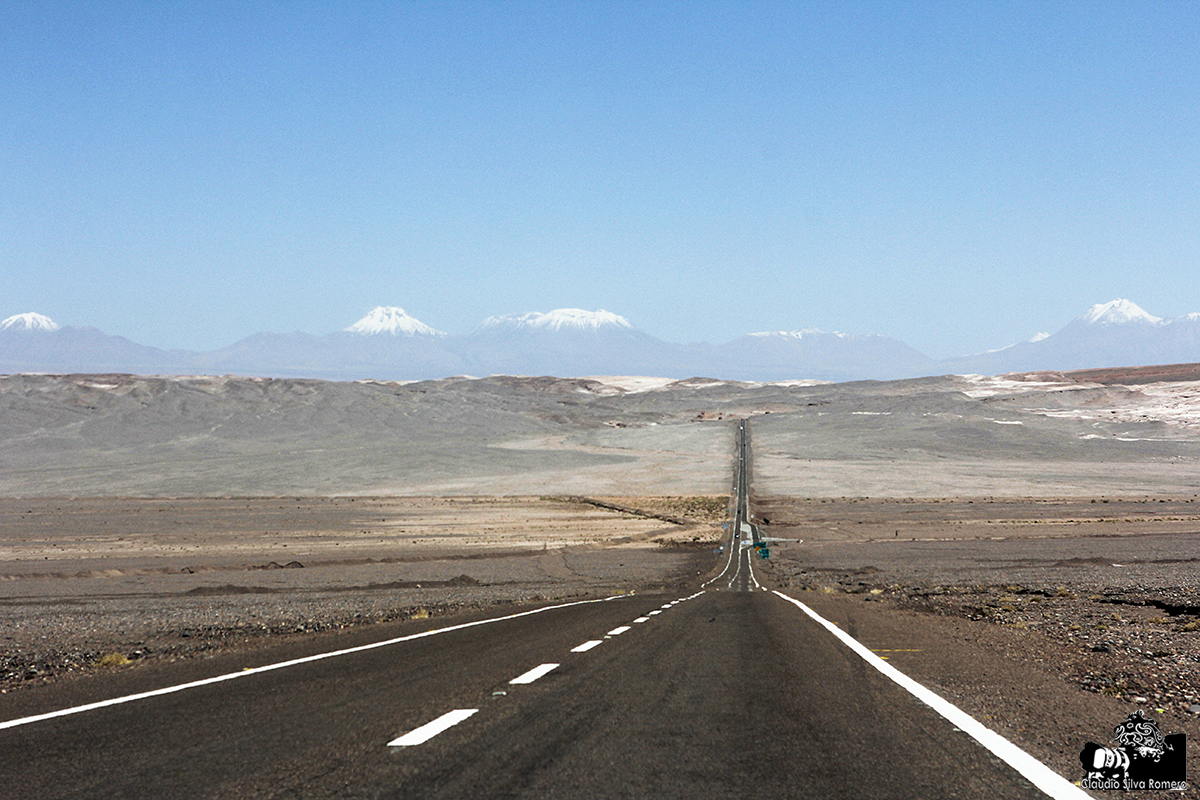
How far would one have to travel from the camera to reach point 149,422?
136 meters

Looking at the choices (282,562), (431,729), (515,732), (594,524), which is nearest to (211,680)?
(431,729)

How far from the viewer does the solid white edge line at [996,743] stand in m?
5.18

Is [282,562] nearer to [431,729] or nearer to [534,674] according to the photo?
[534,674]

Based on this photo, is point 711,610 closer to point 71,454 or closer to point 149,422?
point 71,454

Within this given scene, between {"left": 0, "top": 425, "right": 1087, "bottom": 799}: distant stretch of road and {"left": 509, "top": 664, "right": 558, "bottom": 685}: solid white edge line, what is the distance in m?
0.04

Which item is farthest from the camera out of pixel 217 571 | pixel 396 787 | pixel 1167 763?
pixel 217 571

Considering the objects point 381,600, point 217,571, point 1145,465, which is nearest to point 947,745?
point 381,600

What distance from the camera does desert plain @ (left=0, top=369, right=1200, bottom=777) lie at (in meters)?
12.8

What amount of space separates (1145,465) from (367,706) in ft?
407

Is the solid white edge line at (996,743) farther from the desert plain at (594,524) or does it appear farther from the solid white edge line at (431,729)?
the solid white edge line at (431,729)

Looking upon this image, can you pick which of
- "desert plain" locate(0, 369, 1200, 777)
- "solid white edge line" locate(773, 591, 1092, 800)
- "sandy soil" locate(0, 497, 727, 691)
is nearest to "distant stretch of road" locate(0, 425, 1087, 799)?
"solid white edge line" locate(773, 591, 1092, 800)

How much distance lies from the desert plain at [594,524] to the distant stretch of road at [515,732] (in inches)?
42.4

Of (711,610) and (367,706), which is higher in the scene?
(367,706)

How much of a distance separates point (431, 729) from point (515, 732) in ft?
2.22
